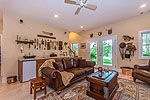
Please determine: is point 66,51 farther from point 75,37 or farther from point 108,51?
point 108,51

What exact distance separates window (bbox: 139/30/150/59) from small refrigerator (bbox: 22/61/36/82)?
5.15 m

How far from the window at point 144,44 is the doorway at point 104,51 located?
1.12 metres

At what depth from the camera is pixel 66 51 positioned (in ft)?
17.2

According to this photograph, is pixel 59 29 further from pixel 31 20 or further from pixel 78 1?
pixel 78 1

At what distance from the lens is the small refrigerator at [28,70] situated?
285 centimetres

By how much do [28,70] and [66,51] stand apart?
2.74m

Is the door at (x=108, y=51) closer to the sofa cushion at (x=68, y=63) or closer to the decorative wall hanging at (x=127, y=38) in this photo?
the decorative wall hanging at (x=127, y=38)

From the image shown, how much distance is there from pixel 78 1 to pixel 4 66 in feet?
12.2

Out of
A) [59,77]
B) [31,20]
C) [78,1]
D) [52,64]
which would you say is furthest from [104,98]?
[31,20]

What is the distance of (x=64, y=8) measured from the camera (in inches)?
109

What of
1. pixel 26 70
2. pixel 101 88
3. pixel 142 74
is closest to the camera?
pixel 101 88

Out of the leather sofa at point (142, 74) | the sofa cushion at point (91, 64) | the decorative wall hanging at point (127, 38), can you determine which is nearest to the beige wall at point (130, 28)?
the decorative wall hanging at point (127, 38)

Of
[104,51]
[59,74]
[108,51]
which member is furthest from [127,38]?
[59,74]

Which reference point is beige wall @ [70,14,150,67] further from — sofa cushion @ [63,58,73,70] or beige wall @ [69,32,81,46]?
sofa cushion @ [63,58,73,70]
